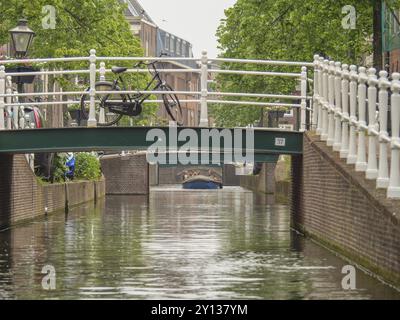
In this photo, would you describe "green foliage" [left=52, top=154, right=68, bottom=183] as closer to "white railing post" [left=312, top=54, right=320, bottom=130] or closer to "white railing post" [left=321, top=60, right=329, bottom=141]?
"white railing post" [left=312, top=54, right=320, bottom=130]

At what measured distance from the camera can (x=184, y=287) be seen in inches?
707

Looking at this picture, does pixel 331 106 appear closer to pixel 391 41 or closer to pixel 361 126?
pixel 361 126

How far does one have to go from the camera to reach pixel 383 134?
63.2 feet

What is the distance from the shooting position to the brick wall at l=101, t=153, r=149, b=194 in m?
73.7

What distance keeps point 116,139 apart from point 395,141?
1093 cm

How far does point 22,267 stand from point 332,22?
1808cm

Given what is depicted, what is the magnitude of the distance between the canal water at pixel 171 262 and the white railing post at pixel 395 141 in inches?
49.3

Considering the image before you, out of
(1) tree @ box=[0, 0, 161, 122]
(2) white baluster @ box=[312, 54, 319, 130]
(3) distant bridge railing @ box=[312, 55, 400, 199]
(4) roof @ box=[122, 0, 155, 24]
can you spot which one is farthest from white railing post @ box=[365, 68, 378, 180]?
(4) roof @ box=[122, 0, 155, 24]

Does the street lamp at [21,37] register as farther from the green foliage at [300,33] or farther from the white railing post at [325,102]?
the white railing post at [325,102]

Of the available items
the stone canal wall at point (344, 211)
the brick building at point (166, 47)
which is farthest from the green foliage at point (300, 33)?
the brick building at point (166, 47)
